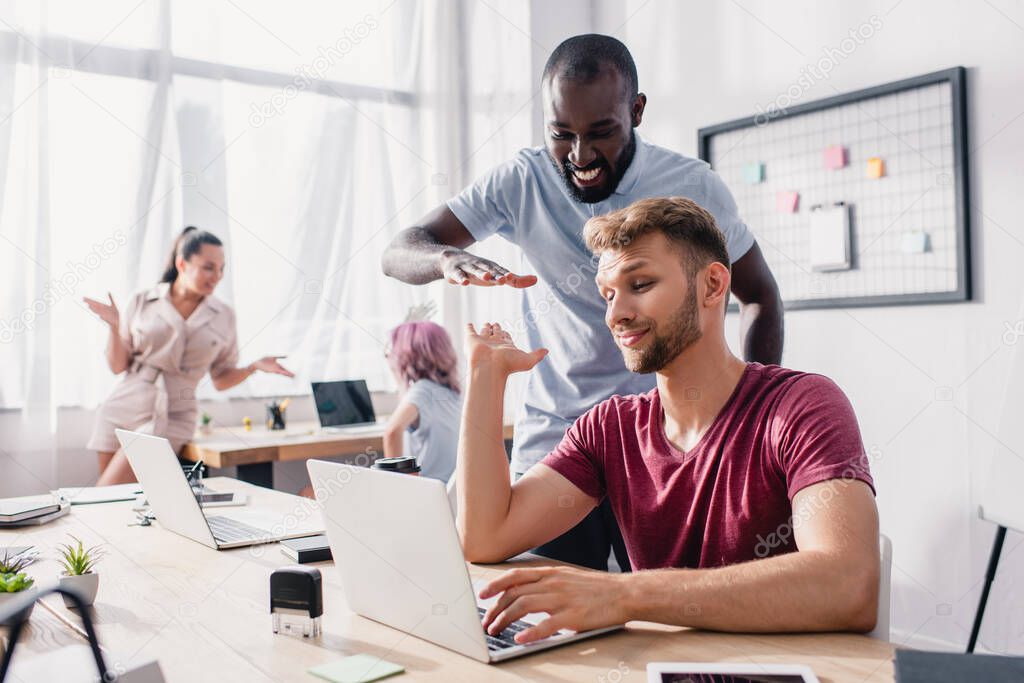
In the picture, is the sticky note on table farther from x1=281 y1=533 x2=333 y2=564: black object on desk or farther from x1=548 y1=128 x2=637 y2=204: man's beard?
x1=548 y1=128 x2=637 y2=204: man's beard

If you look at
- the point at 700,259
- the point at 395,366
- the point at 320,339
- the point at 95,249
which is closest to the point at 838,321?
the point at 395,366

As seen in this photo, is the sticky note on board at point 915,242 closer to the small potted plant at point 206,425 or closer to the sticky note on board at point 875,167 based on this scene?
the sticky note on board at point 875,167

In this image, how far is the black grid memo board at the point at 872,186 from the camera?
2.71 meters

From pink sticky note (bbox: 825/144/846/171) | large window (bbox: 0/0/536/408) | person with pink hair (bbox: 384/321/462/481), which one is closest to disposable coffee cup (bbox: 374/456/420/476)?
person with pink hair (bbox: 384/321/462/481)

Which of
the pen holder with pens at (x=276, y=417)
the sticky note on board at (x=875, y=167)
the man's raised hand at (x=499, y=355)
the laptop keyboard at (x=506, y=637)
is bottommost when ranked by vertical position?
the laptop keyboard at (x=506, y=637)

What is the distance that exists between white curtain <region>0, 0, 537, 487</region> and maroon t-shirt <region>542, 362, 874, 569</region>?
2.70m

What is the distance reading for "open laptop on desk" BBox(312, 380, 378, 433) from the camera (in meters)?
3.76

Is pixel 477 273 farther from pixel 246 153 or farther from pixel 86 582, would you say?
pixel 246 153

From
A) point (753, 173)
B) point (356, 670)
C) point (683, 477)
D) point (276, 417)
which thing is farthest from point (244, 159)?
point (356, 670)

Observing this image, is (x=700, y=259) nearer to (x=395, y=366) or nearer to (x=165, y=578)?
(x=165, y=578)

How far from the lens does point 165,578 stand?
143cm

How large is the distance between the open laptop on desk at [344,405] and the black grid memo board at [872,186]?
175 cm

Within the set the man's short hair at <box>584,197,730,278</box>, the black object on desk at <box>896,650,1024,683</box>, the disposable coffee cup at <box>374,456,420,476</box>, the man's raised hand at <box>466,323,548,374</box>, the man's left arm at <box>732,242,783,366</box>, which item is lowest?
the black object on desk at <box>896,650,1024,683</box>

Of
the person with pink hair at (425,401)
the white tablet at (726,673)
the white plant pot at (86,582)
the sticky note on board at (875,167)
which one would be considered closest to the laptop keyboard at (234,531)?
the white plant pot at (86,582)
